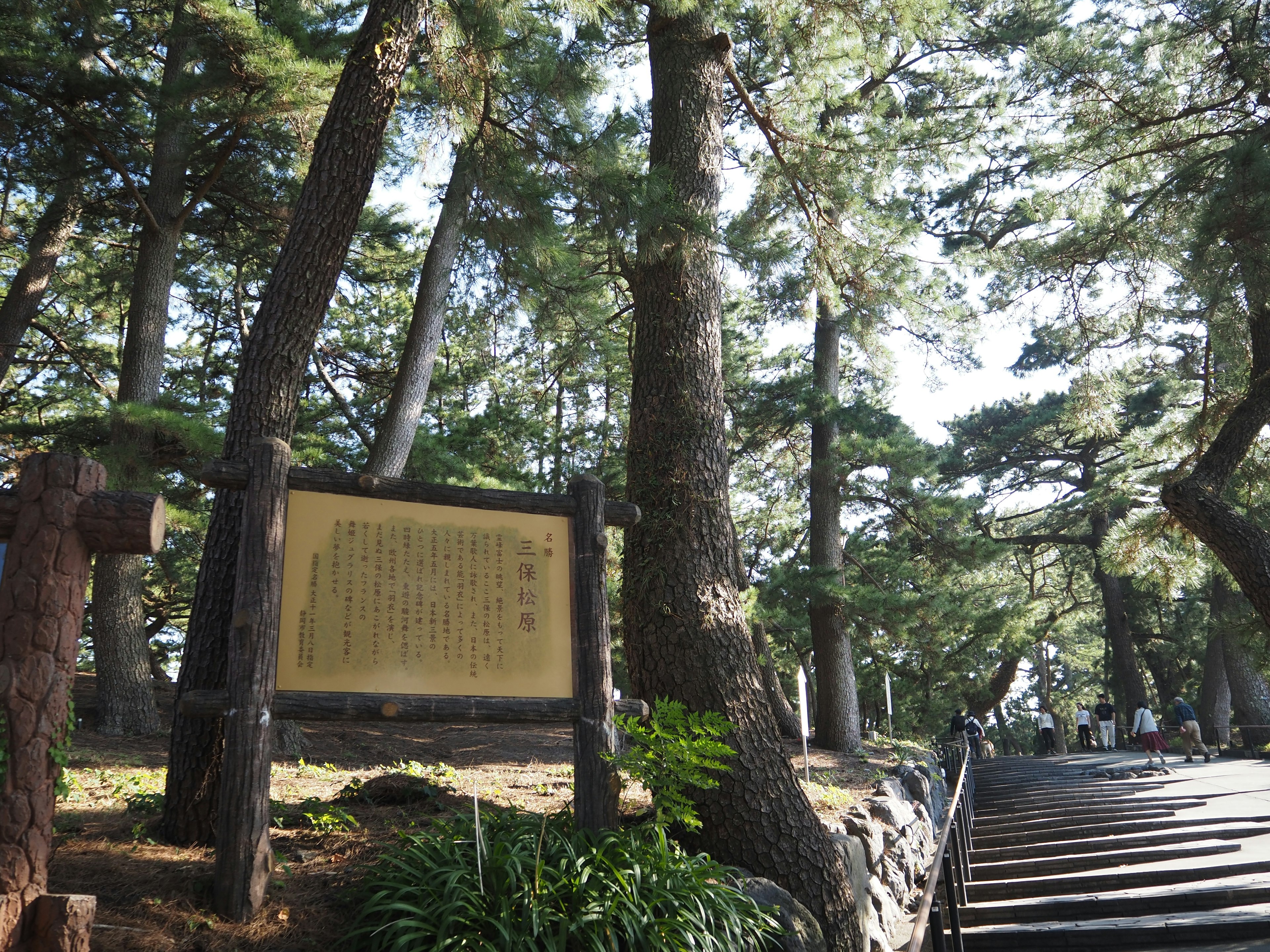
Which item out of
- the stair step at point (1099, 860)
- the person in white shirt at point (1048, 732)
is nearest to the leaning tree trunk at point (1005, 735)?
the person in white shirt at point (1048, 732)

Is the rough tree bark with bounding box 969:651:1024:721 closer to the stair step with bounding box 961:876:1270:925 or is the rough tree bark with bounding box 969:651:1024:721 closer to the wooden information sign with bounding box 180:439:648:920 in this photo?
the stair step with bounding box 961:876:1270:925

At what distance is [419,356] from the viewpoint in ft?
30.9

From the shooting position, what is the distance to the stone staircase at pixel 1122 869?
5.80m

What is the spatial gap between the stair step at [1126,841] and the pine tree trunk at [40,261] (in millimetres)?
12081

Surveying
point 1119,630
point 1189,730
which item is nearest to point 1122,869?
point 1189,730

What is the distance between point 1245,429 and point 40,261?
13.4 m

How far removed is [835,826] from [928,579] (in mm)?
9097

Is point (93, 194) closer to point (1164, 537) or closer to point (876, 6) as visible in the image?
point (876, 6)

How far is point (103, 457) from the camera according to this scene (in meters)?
7.23

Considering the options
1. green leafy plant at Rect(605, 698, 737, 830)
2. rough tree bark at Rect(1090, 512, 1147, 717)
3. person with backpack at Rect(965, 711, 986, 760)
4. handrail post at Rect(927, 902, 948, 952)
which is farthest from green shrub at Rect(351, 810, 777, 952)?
rough tree bark at Rect(1090, 512, 1147, 717)

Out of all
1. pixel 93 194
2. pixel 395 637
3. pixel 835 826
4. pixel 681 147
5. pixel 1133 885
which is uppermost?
pixel 93 194

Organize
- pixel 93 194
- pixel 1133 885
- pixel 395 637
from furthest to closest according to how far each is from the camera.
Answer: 1. pixel 93 194
2. pixel 1133 885
3. pixel 395 637

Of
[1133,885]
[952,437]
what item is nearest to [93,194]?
[1133,885]

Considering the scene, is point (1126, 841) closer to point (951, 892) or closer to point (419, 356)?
point (951, 892)
